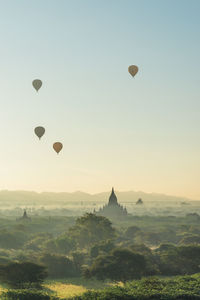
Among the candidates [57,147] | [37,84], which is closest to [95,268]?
[57,147]

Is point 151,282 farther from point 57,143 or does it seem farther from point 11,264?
point 57,143

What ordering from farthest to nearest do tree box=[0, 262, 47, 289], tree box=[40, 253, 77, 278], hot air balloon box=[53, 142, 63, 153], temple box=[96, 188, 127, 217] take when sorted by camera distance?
temple box=[96, 188, 127, 217] < hot air balloon box=[53, 142, 63, 153] < tree box=[40, 253, 77, 278] < tree box=[0, 262, 47, 289]

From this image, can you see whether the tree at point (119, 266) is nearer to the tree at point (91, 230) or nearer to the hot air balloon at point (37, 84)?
the tree at point (91, 230)

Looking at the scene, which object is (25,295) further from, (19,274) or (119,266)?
(119,266)

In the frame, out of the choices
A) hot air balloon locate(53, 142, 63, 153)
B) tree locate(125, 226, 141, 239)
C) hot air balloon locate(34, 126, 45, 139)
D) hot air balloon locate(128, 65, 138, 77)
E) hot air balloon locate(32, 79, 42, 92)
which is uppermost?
hot air balloon locate(128, 65, 138, 77)

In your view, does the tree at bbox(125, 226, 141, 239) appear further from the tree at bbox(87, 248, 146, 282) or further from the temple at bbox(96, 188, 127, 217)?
the temple at bbox(96, 188, 127, 217)

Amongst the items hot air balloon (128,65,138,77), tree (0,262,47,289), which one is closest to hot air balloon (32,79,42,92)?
hot air balloon (128,65,138,77)

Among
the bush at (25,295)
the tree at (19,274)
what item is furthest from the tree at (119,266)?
the bush at (25,295)
